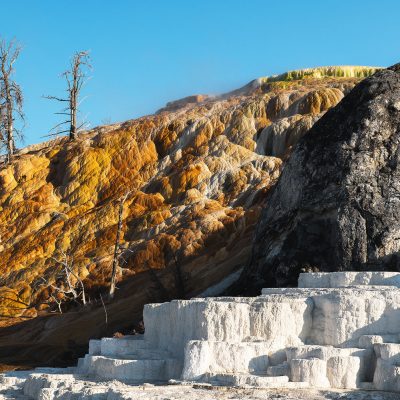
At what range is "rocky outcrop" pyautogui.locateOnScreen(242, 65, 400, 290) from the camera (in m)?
25.9

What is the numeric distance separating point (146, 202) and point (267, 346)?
2567 cm

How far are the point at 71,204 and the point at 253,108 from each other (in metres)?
10.5

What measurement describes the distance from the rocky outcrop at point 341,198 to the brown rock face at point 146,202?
18.3ft

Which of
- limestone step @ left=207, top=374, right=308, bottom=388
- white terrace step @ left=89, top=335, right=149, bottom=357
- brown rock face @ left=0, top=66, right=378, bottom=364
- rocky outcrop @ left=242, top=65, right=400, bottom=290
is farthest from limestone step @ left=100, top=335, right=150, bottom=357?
brown rock face @ left=0, top=66, right=378, bottom=364

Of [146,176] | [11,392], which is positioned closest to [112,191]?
[146,176]

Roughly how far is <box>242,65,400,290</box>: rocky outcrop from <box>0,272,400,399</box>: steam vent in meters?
5.08

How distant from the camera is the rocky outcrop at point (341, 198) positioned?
1019 inches

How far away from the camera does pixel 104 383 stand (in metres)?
18.7

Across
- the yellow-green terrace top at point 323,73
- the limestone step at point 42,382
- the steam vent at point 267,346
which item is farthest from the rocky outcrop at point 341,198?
the yellow-green terrace top at point 323,73

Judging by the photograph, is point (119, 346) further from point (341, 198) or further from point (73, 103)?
point (73, 103)

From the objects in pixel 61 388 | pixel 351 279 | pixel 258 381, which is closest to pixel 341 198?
pixel 351 279

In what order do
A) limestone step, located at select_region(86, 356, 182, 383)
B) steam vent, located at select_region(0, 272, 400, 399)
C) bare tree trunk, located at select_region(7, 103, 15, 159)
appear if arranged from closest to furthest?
steam vent, located at select_region(0, 272, 400, 399)
limestone step, located at select_region(86, 356, 182, 383)
bare tree trunk, located at select_region(7, 103, 15, 159)

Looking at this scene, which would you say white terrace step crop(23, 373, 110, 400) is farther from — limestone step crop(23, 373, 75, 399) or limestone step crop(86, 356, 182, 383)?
limestone step crop(86, 356, 182, 383)

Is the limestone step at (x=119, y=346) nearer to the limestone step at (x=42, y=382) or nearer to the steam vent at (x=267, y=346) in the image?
the steam vent at (x=267, y=346)
